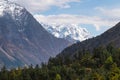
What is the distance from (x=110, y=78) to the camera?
199 metres

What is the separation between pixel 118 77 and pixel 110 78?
35.7 ft

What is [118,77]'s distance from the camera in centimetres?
18825
